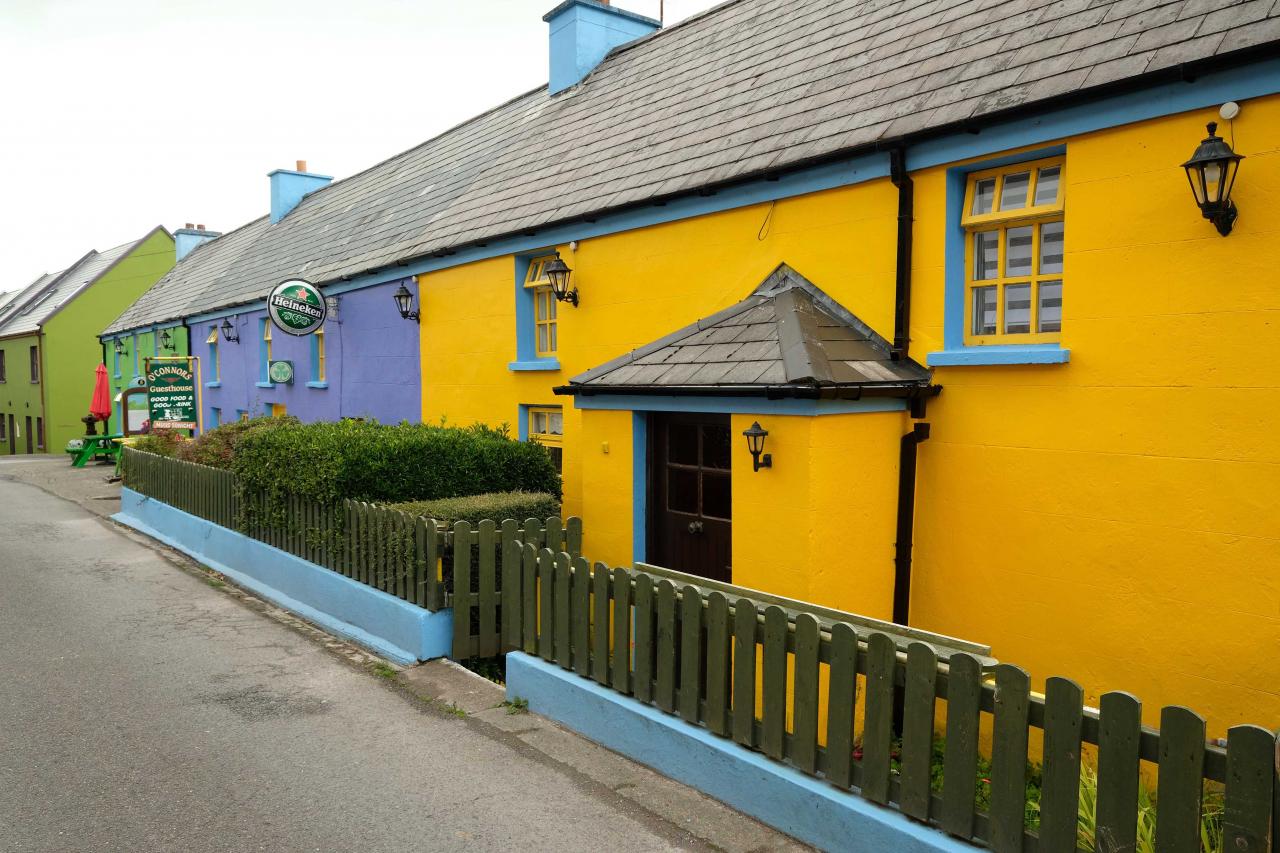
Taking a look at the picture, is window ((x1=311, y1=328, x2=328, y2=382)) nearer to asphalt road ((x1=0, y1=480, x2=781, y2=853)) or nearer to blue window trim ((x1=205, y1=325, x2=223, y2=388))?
blue window trim ((x1=205, y1=325, x2=223, y2=388))

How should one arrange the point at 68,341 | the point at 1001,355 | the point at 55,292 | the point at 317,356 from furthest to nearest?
the point at 55,292 → the point at 68,341 → the point at 317,356 → the point at 1001,355

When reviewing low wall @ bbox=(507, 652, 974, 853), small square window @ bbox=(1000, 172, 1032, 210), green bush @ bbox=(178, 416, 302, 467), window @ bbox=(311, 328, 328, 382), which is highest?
small square window @ bbox=(1000, 172, 1032, 210)

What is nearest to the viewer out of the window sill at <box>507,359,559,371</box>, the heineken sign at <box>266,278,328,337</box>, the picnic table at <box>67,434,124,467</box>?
the window sill at <box>507,359,559,371</box>

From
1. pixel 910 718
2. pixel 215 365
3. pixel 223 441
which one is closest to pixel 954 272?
pixel 910 718

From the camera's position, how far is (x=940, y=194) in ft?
23.7

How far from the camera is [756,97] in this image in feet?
33.1

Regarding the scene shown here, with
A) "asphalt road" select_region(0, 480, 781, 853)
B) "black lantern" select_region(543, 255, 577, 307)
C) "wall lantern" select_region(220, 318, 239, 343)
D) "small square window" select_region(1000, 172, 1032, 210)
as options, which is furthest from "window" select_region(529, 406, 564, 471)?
"wall lantern" select_region(220, 318, 239, 343)

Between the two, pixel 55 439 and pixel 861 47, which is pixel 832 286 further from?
pixel 55 439

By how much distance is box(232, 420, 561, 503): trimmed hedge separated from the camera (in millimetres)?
9508

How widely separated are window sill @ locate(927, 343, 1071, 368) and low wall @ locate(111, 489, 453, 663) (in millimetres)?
4802

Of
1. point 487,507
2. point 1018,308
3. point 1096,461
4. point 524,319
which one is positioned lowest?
point 487,507

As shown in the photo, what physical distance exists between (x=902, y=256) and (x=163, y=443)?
14632 millimetres

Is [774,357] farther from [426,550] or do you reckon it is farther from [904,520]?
[426,550]

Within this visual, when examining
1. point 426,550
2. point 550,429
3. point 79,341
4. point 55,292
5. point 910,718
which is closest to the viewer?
point 910,718
